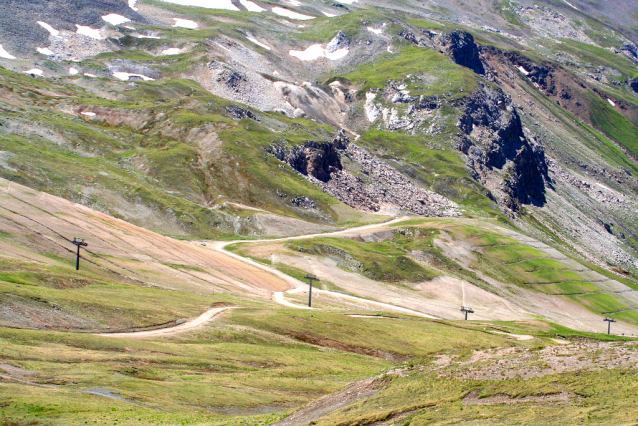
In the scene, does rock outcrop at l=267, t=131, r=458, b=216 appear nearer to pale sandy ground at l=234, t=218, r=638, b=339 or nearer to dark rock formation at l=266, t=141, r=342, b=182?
dark rock formation at l=266, t=141, r=342, b=182

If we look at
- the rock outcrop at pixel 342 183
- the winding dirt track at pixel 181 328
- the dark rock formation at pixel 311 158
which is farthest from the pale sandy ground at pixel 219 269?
the dark rock formation at pixel 311 158

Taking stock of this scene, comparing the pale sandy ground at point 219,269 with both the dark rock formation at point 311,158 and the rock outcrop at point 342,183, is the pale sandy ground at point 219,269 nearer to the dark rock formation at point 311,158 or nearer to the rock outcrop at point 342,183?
the rock outcrop at point 342,183

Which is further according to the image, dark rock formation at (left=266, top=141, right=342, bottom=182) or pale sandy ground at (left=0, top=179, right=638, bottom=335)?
dark rock formation at (left=266, top=141, right=342, bottom=182)

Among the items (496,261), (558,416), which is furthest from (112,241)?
(496,261)

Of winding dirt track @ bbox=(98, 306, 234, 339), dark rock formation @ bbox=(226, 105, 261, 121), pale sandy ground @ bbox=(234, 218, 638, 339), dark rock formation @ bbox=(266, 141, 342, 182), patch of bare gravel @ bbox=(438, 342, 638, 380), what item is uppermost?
dark rock formation @ bbox=(226, 105, 261, 121)

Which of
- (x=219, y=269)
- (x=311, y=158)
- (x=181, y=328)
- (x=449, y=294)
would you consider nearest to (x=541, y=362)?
(x=181, y=328)

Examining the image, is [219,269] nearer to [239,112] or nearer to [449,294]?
[449,294]

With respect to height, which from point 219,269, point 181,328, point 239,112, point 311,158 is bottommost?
point 219,269

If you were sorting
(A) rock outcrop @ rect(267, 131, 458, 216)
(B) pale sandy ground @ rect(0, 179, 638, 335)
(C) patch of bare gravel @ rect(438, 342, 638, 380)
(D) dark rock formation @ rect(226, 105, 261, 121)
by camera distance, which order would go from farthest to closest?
(D) dark rock formation @ rect(226, 105, 261, 121)
(A) rock outcrop @ rect(267, 131, 458, 216)
(B) pale sandy ground @ rect(0, 179, 638, 335)
(C) patch of bare gravel @ rect(438, 342, 638, 380)

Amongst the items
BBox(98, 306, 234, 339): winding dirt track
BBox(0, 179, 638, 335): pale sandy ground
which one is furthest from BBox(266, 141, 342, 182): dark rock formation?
BBox(98, 306, 234, 339): winding dirt track

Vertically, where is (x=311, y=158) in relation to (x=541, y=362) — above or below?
above

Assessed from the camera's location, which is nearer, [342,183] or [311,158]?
[311,158]

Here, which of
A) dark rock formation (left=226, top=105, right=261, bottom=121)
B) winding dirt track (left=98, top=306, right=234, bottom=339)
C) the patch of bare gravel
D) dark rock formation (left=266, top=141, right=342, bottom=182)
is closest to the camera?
the patch of bare gravel

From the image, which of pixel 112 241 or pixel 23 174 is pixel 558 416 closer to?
pixel 112 241
